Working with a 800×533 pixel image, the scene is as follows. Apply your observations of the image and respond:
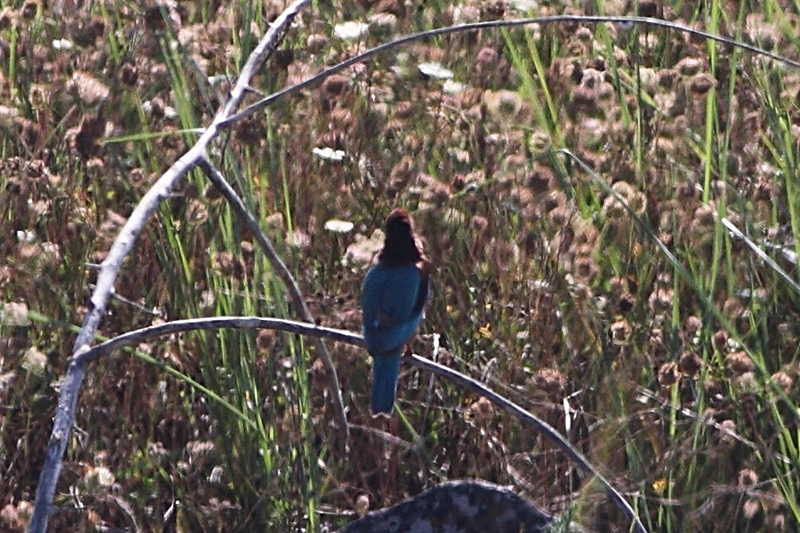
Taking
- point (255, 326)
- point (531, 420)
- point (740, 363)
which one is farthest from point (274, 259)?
point (740, 363)

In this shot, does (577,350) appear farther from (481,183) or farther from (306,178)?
(306,178)

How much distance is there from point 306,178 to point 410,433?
0.71 meters

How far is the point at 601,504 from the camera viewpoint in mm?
2852

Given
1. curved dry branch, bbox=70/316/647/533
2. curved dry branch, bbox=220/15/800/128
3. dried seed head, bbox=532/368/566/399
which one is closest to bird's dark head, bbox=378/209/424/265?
dried seed head, bbox=532/368/566/399

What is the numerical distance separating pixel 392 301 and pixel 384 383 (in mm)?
179

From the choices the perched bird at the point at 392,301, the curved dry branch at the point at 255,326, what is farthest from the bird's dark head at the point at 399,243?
the curved dry branch at the point at 255,326

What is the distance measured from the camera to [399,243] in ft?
9.70

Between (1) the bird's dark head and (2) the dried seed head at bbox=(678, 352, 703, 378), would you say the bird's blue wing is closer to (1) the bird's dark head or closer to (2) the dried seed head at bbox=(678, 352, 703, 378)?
(1) the bird's dark head

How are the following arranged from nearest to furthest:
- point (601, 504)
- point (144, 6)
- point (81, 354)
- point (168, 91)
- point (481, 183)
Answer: point (81, 354), point (601, 504), point (481, 183), point (144, 6), point (168, 91)

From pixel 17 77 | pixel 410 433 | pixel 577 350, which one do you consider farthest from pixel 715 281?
pixel 17 77

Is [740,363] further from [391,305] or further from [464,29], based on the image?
[464,29]

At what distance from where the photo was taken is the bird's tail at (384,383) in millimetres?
2734

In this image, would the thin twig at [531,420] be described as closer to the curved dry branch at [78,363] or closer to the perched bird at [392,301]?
the perched bird at [392,301]

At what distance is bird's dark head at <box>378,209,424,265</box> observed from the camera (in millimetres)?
2949
